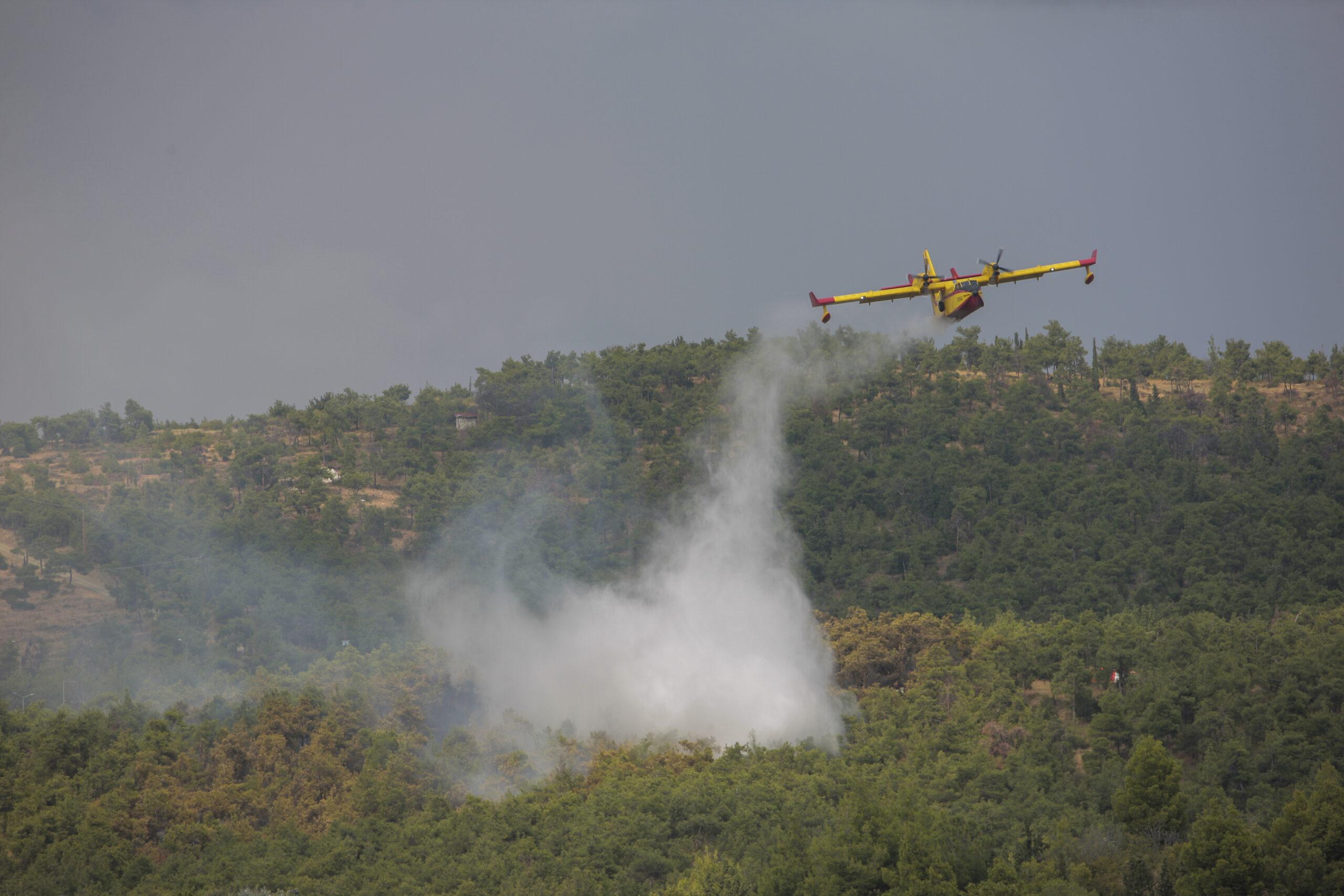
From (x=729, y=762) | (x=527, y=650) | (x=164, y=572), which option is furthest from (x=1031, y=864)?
(x=164, y=572)

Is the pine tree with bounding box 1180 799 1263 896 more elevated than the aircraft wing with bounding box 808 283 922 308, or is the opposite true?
the aircraft wing with bounding box 808 283 922 308

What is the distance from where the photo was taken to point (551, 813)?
64.6m

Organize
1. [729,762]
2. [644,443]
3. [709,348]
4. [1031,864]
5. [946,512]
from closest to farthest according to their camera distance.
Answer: [1031,864], [729,762], [946,512], [644,443], [709,348]

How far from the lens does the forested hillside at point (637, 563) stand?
5938 cm

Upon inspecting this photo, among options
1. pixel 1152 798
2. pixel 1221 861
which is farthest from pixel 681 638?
pixel 1221 861

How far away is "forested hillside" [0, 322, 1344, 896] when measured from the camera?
195ft

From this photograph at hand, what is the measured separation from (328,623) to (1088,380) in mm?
74645

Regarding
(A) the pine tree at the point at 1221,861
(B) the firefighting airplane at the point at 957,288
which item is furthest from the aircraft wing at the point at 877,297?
(A) the pine tree at the point at 1221,861

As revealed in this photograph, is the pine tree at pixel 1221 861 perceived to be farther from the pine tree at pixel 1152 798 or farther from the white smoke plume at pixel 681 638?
the white smoke plume at pixel 681 638

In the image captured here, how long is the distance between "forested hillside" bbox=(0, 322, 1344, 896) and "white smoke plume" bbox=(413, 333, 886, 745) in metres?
3.02

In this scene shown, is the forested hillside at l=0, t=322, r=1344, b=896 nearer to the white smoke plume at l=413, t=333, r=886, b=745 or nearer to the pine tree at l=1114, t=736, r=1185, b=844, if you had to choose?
the pine tree at l=1114, t=736, r=1185, b=844

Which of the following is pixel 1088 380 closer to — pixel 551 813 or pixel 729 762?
pixel 729 762

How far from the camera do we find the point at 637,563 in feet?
375

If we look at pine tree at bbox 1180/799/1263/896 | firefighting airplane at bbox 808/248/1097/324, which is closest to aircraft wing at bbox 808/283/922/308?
firefighting airplane at bbox 808/248/1097/324
